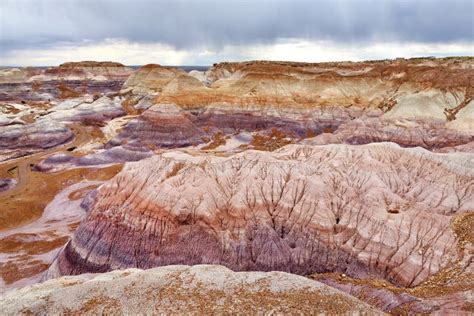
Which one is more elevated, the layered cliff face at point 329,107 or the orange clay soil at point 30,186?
the layered cliff face at point 329,107

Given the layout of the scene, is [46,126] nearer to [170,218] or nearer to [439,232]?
[170,218]

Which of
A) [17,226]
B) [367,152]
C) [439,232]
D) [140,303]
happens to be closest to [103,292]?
[140,303]

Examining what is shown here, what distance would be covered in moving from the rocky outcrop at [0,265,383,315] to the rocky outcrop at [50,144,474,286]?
9267 millimetres

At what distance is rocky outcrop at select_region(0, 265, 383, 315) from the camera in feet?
58.1

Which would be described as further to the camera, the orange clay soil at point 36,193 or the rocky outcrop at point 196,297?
the orange clay soil at point 36,193

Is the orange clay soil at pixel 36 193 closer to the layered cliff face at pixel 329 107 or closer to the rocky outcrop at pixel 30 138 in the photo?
the rocky outcrop at pixel 30 138

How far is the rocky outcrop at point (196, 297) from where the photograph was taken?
1772 cm

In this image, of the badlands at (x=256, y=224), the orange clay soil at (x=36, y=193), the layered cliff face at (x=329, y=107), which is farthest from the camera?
the layered cliff face at (x=329, y=107)

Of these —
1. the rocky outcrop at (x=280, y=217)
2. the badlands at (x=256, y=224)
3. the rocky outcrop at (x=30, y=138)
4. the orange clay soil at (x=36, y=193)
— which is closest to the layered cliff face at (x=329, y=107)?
the badlands at (x=256, y=224)

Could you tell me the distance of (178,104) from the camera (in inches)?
3652

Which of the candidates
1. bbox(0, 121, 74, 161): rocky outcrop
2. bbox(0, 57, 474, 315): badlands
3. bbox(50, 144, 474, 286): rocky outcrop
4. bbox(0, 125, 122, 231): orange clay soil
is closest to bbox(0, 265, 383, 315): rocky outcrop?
bbox(0, 57, 474, 315): badlands

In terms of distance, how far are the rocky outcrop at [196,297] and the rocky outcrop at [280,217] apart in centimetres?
927

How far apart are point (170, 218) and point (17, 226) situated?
2842cm

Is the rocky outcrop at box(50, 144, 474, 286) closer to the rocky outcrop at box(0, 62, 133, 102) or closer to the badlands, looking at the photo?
the badlands
